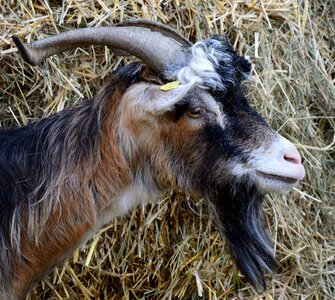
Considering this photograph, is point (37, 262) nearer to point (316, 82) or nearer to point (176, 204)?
point (176, 204)

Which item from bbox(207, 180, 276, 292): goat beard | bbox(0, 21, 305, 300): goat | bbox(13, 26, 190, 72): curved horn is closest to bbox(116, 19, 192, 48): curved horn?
bbox(0, 21, 305, 300): goat

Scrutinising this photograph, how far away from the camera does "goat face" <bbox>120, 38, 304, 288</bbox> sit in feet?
12.4

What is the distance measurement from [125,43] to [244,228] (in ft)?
3.60

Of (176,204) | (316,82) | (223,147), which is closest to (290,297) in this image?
(176,204)

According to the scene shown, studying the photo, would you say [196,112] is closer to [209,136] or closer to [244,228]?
[209,136]

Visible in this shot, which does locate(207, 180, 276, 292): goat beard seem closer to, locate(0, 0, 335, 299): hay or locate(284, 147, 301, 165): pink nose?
locate(284, 147, 301, 165): pink nose

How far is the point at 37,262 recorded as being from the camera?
13.2ft

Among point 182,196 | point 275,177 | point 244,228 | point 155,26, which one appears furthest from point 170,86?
point 182,196

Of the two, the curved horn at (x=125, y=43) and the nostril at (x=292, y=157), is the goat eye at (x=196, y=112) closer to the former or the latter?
the curved horn at (x=125, y=43)

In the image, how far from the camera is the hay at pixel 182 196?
4.82 meters

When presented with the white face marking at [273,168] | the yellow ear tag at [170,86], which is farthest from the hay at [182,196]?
the white face marking at [273,168]

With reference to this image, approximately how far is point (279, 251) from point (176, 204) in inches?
31.1

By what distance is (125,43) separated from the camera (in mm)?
3920

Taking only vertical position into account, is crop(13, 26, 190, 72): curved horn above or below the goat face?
above
